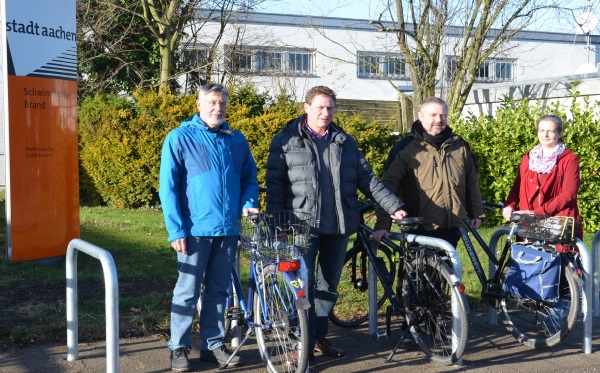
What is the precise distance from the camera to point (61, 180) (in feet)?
29.7

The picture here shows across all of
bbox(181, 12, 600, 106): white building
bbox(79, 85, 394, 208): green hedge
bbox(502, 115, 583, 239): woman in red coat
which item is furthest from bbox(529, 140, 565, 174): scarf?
bbox(181, 12, 600, 106): white building

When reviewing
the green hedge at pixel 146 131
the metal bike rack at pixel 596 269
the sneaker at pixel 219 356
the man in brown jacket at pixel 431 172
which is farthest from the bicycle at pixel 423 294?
the green hedge at pixel 146 131

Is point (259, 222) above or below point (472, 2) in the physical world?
below

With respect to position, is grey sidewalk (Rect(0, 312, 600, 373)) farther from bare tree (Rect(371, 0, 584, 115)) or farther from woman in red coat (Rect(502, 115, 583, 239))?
bare tree (Rect(371, 0, 584, 115))

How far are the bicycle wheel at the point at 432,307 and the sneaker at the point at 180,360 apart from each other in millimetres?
1671

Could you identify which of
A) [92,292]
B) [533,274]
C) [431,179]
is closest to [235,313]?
[431,179]

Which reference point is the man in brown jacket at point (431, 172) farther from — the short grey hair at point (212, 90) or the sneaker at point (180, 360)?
the sneaker at point (180, 360)

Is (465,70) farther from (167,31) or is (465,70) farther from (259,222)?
(259,222)

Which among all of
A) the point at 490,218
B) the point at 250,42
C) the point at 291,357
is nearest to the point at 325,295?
Result: the point at 291,357

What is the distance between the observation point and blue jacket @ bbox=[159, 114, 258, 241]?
5273 mm

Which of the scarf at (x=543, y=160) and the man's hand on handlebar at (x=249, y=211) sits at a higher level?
the scarf at (x=543, y=160)

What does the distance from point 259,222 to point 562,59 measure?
113ft

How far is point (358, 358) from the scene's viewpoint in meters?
5.92

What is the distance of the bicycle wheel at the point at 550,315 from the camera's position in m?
5.97
